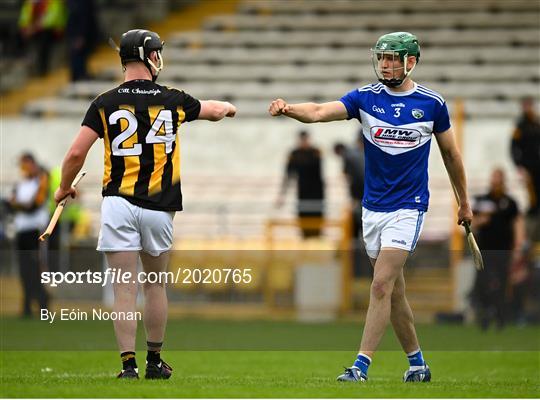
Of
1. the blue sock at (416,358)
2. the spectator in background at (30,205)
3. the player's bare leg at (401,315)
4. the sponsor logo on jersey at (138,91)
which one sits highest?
the sponsor logo on jersey at (138,91)

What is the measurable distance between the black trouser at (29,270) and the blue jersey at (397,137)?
24.3 feet

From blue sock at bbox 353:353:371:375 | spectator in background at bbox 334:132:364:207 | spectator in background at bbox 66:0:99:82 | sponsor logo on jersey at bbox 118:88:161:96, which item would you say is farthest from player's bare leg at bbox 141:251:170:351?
spectator in background at bbox 66:0:99:82

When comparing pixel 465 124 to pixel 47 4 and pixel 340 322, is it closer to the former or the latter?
pixel 340 322

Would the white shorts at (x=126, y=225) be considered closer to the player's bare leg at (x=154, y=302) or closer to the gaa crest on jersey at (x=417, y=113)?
the player's bare leg at (x=154, y=302)

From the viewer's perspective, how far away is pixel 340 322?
1797 centimetres

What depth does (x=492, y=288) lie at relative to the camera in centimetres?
1723

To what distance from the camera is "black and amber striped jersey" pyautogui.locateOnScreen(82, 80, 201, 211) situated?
915 centimetres

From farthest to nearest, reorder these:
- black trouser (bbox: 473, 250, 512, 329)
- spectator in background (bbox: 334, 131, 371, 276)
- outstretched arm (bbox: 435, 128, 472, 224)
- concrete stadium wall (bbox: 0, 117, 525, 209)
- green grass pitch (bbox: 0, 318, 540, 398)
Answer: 1. concrete stadium wall (bbox: 0, 117, 525, 209)
2. spectator in background (bbox: 334, 131, 371, 276)
3. black trouser (bbox: 473, 250, 512, 329)
4. outstretched arm (bbox: 435, 128, 472, 224)
5. green grass pitch (bbox: 0, 318, 540, 398)

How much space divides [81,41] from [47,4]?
2.48 m

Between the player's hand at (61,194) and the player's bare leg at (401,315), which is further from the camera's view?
the player's bare leg at (401,315)

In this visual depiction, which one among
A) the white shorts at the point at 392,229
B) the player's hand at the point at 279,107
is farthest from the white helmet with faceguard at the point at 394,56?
the white shorts at the point at 392,229

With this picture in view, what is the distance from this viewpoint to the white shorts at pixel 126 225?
916cm

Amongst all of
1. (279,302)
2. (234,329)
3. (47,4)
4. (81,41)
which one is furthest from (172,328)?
(47,4)

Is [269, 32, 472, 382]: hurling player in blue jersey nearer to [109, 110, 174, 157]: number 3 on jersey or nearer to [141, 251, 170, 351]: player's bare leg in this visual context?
[109, 110, 174, 157]: number 3 on jersey
